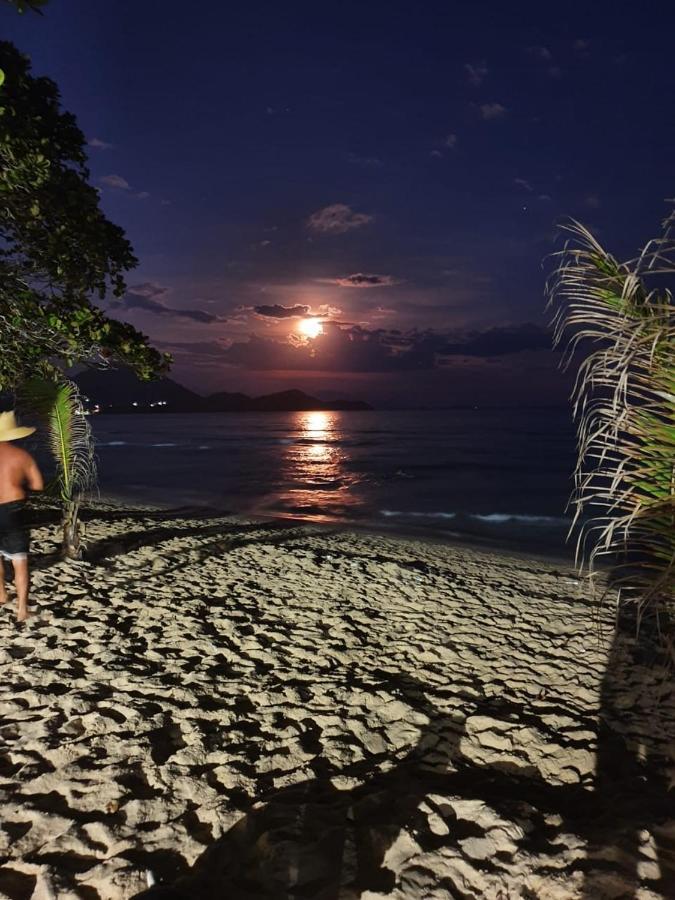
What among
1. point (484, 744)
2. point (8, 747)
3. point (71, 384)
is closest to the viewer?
point (8, 747)

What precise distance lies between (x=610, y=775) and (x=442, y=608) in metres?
3.26

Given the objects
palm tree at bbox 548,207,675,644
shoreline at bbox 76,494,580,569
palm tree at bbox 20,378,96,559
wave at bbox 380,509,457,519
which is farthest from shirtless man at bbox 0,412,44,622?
wave at bbox 380,509,457,519

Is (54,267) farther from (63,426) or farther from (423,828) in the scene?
(423,828)

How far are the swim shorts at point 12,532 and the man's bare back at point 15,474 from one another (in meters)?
0.08

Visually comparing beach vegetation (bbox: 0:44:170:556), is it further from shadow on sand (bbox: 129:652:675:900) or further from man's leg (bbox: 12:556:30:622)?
shadow on sand (bbox: 129:652:675:900)

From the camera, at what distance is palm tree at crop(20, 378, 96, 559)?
701cm

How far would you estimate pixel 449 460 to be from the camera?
121 ft

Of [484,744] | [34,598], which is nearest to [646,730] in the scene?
[484,744]

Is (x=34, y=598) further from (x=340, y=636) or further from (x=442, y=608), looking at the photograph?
(x=442, y=608)

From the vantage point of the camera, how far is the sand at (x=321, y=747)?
2.36 meters

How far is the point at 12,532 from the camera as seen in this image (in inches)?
188

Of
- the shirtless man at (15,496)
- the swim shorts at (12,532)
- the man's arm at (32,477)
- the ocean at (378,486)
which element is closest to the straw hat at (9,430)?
the shirtless man at (15,496)

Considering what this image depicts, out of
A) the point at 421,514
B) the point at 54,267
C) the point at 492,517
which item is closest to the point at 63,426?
the point at 54,267

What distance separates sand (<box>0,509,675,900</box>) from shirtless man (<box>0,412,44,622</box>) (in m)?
0.43
